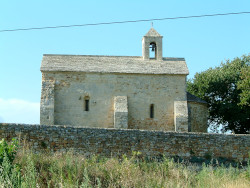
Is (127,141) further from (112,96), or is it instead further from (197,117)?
(197,117)

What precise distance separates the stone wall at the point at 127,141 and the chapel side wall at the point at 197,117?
8.16 m

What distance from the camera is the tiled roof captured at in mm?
25438

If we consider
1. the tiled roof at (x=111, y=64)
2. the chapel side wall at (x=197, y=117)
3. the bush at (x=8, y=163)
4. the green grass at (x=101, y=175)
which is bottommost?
the green grass at (x=101, y=175)

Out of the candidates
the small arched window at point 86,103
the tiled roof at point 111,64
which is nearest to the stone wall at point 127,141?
the small arched window at point 86,103

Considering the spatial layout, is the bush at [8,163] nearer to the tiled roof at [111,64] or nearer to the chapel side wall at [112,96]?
the chapel side wall at [112,96]

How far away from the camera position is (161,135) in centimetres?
1706

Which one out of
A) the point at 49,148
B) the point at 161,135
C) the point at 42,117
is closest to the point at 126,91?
the point at 42,117

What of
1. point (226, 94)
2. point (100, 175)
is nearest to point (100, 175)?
point (100, 175)

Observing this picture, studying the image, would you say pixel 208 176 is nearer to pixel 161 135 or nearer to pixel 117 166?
pixel 117 166

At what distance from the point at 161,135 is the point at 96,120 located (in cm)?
871

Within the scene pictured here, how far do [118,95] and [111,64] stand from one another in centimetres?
243

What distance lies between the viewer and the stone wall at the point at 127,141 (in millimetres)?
15938

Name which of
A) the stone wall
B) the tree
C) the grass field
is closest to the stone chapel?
the tree

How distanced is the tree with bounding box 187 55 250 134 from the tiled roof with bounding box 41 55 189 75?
232 inches
